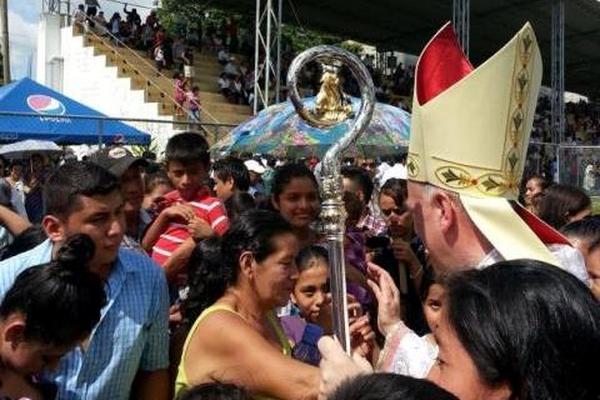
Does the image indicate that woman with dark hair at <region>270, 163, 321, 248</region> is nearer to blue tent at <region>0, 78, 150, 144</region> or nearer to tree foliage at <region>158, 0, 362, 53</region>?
blue tent at <region>0, 78, 150, 144</region>

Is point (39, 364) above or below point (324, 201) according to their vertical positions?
below

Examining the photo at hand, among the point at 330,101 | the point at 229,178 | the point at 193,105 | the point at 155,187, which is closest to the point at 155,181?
the point at 155,187

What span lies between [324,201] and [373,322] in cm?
187

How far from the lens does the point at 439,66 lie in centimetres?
210

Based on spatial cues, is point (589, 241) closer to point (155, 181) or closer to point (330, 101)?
point (330, 101)

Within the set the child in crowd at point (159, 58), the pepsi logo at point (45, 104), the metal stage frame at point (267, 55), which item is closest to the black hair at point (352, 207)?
the pepsi logo at point (45, 104)

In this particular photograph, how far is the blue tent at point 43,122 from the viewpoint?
9.06m

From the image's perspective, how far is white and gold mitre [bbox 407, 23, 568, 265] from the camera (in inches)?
75.4

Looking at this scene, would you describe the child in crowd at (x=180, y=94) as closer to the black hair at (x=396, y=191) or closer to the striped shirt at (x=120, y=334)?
the black hair at (x=396, y=191)

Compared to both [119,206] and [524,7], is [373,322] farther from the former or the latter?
[524,7]

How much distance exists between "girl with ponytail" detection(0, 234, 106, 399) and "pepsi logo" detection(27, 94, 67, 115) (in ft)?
24.7

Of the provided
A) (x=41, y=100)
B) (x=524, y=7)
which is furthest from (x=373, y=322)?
(x=524, y=7)

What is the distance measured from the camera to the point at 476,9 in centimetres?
1711

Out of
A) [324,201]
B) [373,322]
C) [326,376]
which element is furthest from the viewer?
[373,322]
